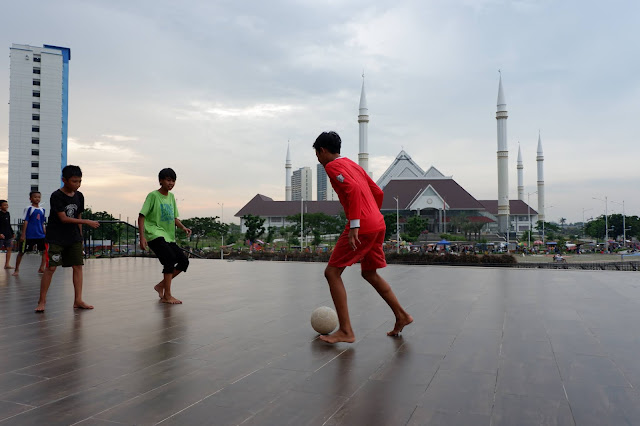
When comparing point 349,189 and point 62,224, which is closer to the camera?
point 349,189

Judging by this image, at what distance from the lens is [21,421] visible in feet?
7.22

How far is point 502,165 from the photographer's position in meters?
79.6

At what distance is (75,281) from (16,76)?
263 ft

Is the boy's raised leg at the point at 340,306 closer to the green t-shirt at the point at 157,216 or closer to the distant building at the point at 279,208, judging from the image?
the green t-shirt at the point at 157,216

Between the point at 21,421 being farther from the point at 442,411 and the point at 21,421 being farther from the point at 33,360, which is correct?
the point at 442,411

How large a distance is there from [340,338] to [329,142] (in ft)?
5.18

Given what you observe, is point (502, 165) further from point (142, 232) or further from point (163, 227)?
point (142, 232)

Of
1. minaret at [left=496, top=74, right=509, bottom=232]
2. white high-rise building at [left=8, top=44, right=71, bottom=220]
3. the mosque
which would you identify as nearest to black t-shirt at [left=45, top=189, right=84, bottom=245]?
the mosque

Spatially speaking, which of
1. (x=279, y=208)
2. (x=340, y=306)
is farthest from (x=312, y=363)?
(x=279, y=208)

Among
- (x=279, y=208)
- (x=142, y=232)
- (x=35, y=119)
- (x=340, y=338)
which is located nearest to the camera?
(x=340, y=338)

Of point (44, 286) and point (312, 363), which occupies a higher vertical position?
point (44, 286)

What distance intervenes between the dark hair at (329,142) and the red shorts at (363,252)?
69cm

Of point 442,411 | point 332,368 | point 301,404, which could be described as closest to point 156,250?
point 332,368

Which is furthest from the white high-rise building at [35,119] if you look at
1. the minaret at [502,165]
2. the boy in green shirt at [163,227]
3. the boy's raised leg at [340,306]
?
the boy's raised leg at [340,306]
